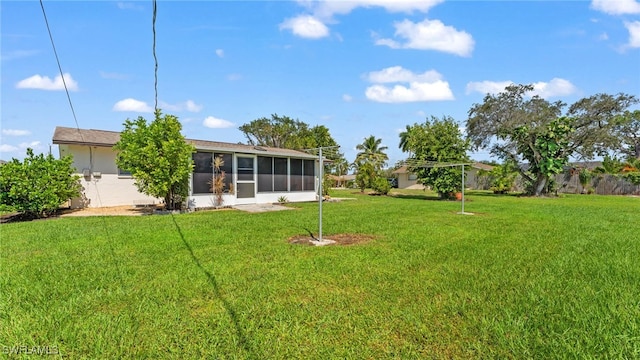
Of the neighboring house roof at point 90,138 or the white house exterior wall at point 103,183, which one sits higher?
the neighboring house roof at point 90,138

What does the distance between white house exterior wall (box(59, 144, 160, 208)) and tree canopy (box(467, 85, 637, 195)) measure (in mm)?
22745

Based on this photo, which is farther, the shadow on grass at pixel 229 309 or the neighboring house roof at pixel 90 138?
the neighboring house roof at pixel 90 138

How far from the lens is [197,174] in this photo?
13.2 metres

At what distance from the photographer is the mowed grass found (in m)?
2.68

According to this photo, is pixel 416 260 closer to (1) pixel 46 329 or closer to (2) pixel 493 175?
(1) pixel 46 329

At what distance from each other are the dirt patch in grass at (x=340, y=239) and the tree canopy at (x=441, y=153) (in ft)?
40.9

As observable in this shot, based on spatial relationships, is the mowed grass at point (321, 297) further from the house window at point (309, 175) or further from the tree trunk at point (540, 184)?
the tree trunk at point (540, 184)

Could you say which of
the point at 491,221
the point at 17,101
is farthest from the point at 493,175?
the point at 17,101

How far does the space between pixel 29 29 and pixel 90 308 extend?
5.67 metres

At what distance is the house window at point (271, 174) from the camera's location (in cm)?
1537

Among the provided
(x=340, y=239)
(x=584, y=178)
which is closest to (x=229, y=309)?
(x=340, y=239)

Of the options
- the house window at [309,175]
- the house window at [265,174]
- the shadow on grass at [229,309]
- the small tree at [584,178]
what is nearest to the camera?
the shadow on grass at [229,309]

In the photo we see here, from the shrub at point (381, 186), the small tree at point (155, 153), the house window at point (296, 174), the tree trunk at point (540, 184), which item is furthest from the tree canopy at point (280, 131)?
the small tree at point (155, 153)

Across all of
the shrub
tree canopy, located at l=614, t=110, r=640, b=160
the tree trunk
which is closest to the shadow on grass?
the shrub
